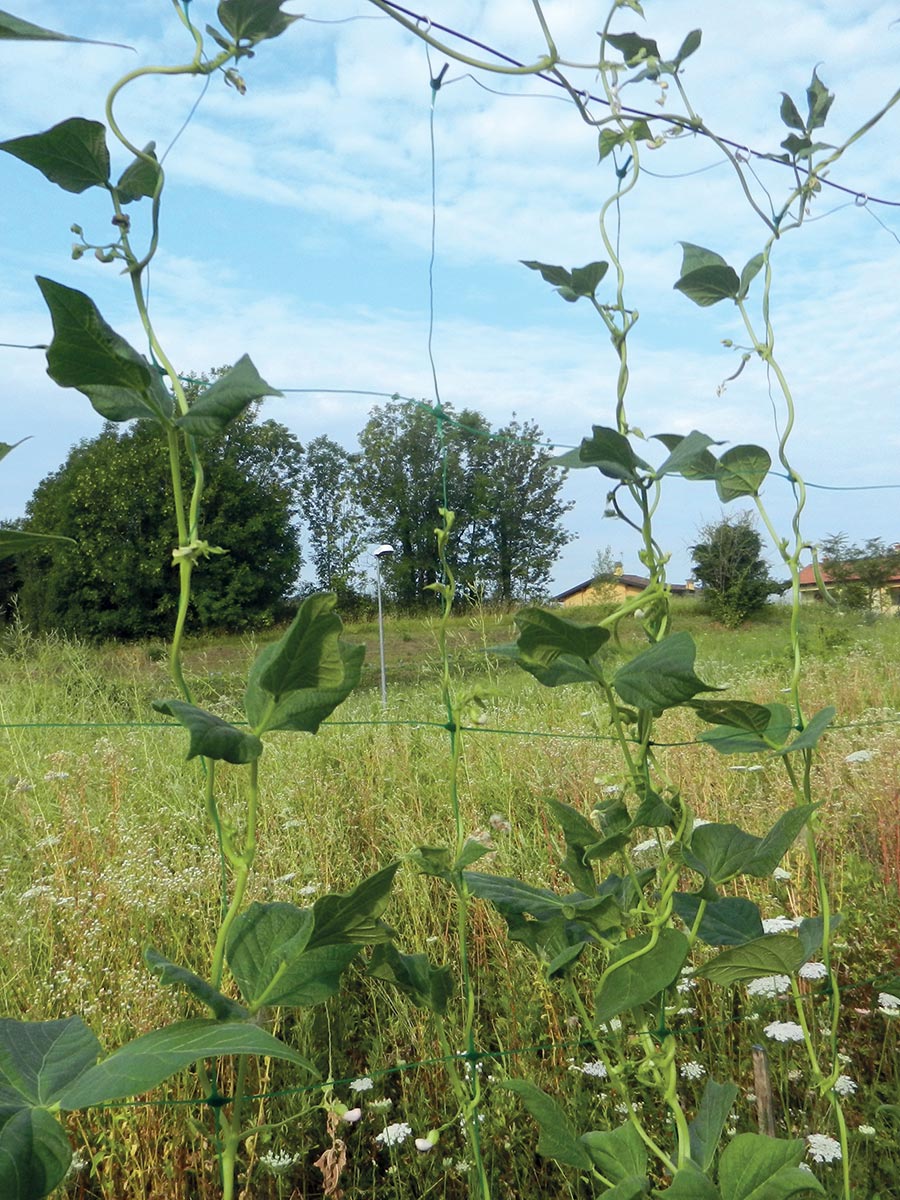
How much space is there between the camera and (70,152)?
0.66 meters

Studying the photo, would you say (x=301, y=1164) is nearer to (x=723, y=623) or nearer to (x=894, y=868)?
(x=894, y=868)

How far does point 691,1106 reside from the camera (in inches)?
58.7

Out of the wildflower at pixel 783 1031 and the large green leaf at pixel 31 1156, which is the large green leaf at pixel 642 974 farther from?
the wildflower at pixel 783 1031

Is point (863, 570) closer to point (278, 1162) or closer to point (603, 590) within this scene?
point (603, 590)

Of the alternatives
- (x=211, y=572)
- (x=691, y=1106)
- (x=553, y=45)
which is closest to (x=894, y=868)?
(x=691, y=1106)


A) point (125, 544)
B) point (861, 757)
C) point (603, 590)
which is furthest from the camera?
point (125, 544)

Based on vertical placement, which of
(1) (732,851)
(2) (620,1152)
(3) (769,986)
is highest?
(1) (732,851)

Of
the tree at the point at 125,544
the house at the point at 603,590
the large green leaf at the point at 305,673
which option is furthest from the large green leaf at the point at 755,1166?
the tree at the point at 125,544

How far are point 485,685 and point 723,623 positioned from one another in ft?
28.4

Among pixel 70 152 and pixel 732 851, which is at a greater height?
pixel 70 152

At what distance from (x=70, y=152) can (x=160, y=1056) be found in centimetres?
60


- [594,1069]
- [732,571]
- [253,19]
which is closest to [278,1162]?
[594,1069]

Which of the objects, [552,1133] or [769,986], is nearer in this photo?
[552,1133]

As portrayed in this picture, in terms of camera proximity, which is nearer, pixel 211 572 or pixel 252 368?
pixel 252 368
